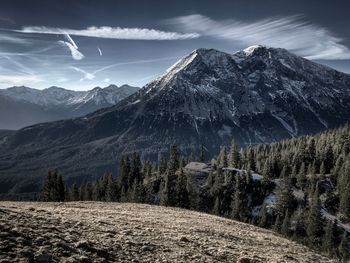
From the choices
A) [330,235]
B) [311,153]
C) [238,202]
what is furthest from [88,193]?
[311,153]

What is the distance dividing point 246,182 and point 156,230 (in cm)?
11533

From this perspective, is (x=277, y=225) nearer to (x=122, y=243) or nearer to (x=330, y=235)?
(x=330, y=235)

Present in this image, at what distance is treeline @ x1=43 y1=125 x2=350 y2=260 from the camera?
112062 mm

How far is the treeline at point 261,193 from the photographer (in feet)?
368

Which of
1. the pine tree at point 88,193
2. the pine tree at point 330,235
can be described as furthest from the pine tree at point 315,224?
the pine tree at point 88,193

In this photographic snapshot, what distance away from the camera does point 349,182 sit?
130 metres

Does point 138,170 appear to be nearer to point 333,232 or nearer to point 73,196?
point 73,196

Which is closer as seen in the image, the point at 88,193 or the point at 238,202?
the point at 238,202

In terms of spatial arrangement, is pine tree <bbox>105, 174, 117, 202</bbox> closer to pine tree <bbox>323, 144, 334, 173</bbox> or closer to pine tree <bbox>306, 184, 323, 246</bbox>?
pine tree <bbox>306, 184, 323, 246</bbox>

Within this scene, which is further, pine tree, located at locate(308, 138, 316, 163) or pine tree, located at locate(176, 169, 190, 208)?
pine tree, located at locate(308, 138, 316, 163)

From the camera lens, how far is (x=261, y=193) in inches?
5438

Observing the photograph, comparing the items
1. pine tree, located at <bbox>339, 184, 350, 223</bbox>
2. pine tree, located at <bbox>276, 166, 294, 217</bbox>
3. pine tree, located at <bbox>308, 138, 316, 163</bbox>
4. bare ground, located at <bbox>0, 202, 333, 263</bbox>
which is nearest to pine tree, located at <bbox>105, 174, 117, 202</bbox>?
pine tree, located at <bbox>276, 166, 294, 217</bbox>

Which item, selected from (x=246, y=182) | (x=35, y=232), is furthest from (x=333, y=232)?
(x=35, y=232)

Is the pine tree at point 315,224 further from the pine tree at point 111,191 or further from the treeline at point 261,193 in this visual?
the pine tree at point 111,191
